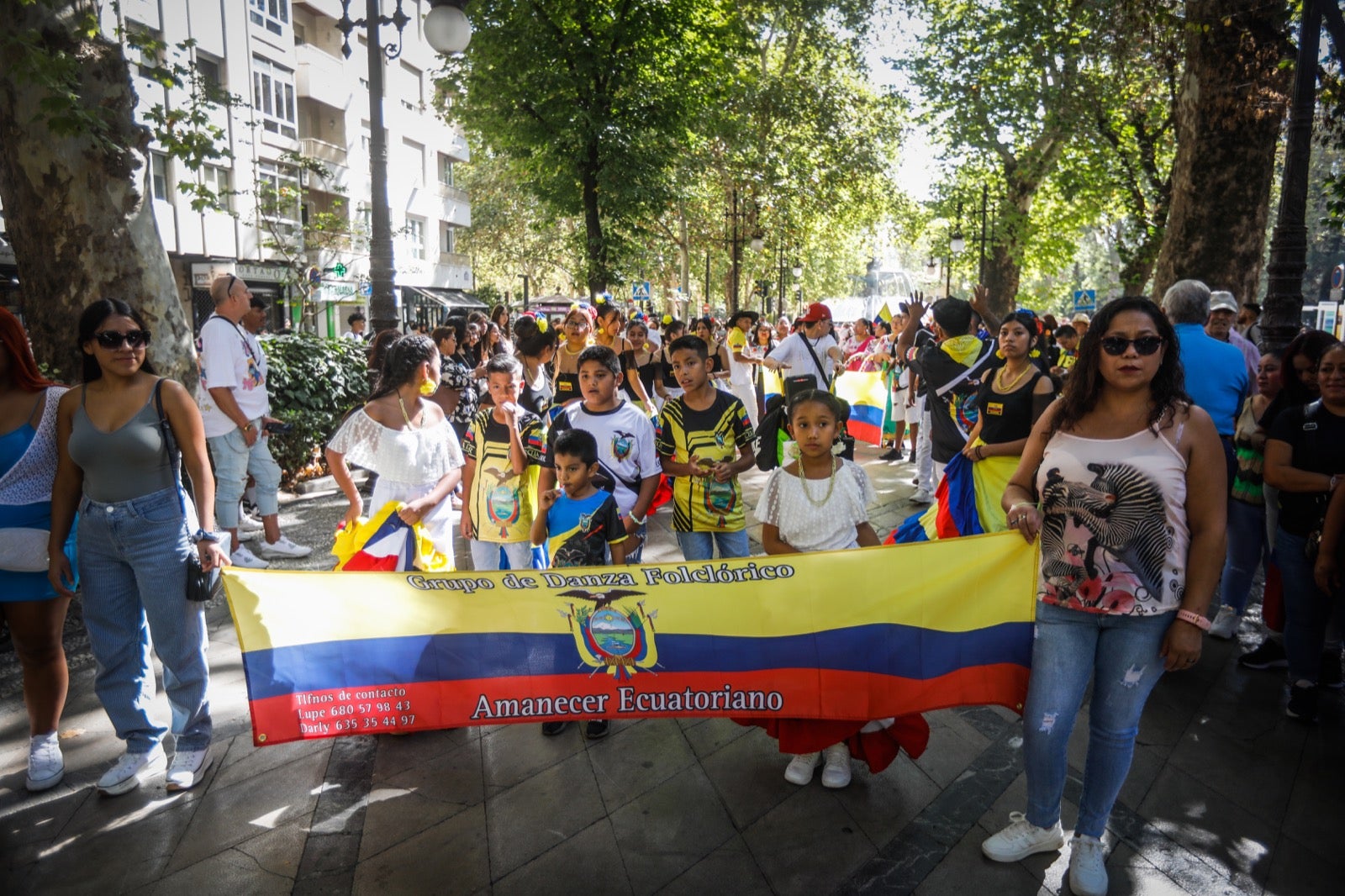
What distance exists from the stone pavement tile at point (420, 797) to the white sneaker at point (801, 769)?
4.21 ft

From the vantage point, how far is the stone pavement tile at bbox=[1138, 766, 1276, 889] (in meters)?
3.34

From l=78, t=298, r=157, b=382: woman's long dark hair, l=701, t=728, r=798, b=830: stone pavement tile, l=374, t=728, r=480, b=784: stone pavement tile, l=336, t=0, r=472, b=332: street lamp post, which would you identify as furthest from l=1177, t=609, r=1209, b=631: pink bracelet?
l=336, t=0, r=472, b=332: street lamp post

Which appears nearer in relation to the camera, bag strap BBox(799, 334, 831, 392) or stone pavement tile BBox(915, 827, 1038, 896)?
stone pavement tile BBox(915, 827, 1038, 896)

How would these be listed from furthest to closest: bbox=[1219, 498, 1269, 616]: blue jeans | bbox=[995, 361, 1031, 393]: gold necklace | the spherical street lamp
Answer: the spherical street lamp
bbox=[1219, 498, 1269, 616]: blue jeans
bbox=[995, 361, 1031, 393]: gold necklace

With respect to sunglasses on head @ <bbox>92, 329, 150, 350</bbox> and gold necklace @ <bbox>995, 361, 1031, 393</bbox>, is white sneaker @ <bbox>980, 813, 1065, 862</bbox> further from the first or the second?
sunglasses on head @ <bbox>92, 329, 150, 350</bbox>

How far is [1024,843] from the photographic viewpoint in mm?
3295

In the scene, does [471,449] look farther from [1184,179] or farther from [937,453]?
[1184,179]

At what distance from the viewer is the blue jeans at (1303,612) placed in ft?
14.8

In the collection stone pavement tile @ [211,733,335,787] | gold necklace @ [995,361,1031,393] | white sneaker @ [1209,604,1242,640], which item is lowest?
stone pavement tile @ [211,733,335,787]

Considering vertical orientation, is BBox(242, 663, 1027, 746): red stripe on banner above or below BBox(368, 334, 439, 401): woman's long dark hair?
below

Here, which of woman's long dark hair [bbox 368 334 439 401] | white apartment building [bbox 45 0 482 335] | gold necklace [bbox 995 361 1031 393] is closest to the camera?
woman's long dark hair [bbox 368 334 439 401]

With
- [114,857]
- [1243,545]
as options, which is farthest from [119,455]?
[1243,545]

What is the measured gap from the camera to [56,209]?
22.7 feet

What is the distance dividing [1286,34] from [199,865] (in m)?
12.0
